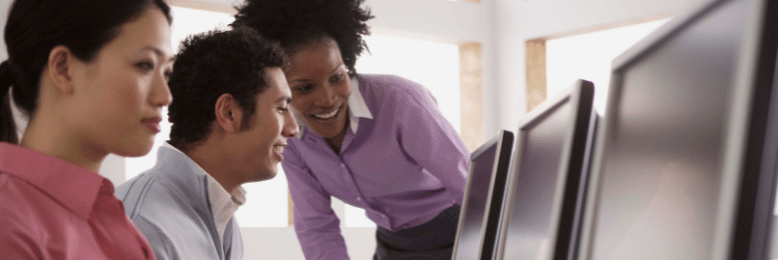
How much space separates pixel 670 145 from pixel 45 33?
0.71 m

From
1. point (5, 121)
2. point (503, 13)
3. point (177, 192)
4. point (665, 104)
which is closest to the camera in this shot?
point (665, 104)

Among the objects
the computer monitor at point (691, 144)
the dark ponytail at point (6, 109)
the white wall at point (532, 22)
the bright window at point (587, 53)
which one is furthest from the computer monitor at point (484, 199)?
the white wall at point (532, 22)

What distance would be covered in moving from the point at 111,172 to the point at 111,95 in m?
3.56

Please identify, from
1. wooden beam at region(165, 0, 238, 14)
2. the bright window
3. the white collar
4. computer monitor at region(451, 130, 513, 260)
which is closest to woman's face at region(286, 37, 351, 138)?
the white collar

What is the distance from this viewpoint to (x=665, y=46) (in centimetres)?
53

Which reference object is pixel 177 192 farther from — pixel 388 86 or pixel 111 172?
pixel 111 172

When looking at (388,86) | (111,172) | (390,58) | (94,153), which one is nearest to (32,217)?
(94,153)

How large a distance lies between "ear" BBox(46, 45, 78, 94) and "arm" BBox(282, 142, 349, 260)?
1.40m

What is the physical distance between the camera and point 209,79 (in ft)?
4.79

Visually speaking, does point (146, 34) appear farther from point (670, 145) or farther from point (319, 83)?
point (319, 83)

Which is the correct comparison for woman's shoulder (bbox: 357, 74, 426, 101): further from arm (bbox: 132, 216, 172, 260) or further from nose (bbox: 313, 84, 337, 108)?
arm (bbox: 132, 216, 172, 260)

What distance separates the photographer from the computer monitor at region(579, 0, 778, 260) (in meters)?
0.39

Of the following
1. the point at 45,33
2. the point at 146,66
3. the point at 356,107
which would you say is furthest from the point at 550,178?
the point at 356,107

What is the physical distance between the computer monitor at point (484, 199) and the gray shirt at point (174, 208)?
529 mm
